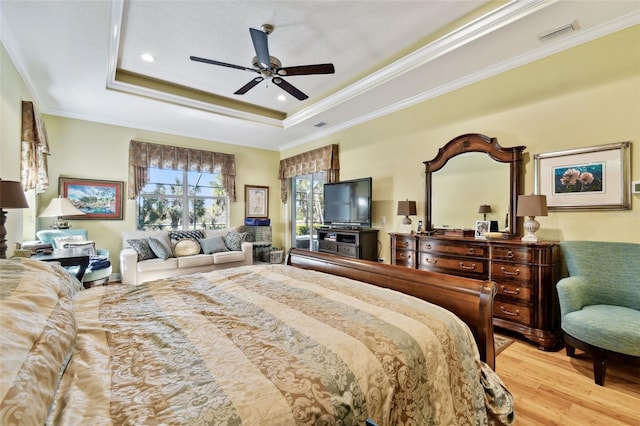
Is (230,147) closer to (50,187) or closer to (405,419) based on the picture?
(50,187)

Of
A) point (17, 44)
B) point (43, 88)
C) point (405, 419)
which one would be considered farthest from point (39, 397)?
point (43, 88)

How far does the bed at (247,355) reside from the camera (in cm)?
73

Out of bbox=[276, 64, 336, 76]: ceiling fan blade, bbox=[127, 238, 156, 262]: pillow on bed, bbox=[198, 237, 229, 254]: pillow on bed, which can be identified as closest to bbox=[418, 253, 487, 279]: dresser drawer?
bbox=[276, 64, 336, 76]: ceiling fan blade

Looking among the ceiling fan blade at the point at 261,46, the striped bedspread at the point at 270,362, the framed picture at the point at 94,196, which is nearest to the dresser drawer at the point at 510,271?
the striped bedspread at the point at 270,362

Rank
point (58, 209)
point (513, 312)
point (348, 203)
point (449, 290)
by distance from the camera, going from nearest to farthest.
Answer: point (449, 290), point (513, 312), point (58, 209), point (348, 203)

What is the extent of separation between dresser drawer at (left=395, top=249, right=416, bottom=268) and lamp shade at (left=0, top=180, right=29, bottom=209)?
149 inches

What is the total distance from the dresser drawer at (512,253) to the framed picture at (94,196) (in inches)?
228

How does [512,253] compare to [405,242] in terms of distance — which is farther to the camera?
[405,242]

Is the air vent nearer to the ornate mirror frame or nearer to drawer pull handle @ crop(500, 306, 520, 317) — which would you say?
A: the ornate mirror frame

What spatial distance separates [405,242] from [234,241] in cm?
317

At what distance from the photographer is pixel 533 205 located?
2.65 meters

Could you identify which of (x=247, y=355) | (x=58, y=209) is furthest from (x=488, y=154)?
(x=58, y=209)

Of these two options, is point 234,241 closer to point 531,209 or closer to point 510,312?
point 510,312

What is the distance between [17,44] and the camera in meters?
2.81
